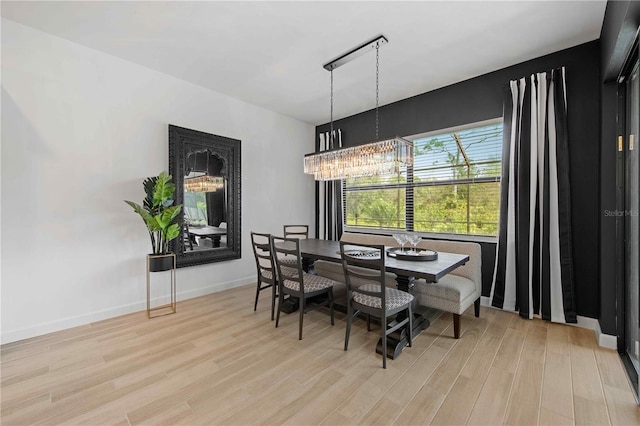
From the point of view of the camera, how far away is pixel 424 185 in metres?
4.16

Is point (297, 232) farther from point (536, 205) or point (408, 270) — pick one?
point (536, 205)

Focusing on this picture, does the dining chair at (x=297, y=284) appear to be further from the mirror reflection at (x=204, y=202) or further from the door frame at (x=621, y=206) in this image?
the door frame at (x=621, y=206)

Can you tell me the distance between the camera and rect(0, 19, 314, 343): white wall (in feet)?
8.47

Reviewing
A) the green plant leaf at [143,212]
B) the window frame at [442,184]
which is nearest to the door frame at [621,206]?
the window frame at [442,184]

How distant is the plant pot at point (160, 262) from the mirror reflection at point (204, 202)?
450 mm

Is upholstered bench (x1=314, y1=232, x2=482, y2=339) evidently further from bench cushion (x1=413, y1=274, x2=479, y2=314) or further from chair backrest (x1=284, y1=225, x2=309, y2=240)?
chair backrest (x1=284, y1=225, x2=309, y2=240)

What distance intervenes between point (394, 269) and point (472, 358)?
0.98 m

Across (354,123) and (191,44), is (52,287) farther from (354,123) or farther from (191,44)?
(354,123)

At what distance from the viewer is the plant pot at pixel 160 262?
3148mm

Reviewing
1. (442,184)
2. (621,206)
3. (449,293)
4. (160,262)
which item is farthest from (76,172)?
(621,206)

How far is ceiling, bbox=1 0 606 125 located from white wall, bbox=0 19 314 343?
0.31 m

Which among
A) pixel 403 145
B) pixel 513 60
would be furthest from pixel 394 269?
pixel 513 60

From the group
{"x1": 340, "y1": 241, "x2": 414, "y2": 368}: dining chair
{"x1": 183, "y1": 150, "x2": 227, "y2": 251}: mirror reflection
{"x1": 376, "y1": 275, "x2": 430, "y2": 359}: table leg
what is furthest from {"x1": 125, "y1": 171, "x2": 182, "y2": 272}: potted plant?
{"x1": 376, "y1": 275, "x2": 430, "y2": 359}: table leg

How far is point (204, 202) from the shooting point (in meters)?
3.89
